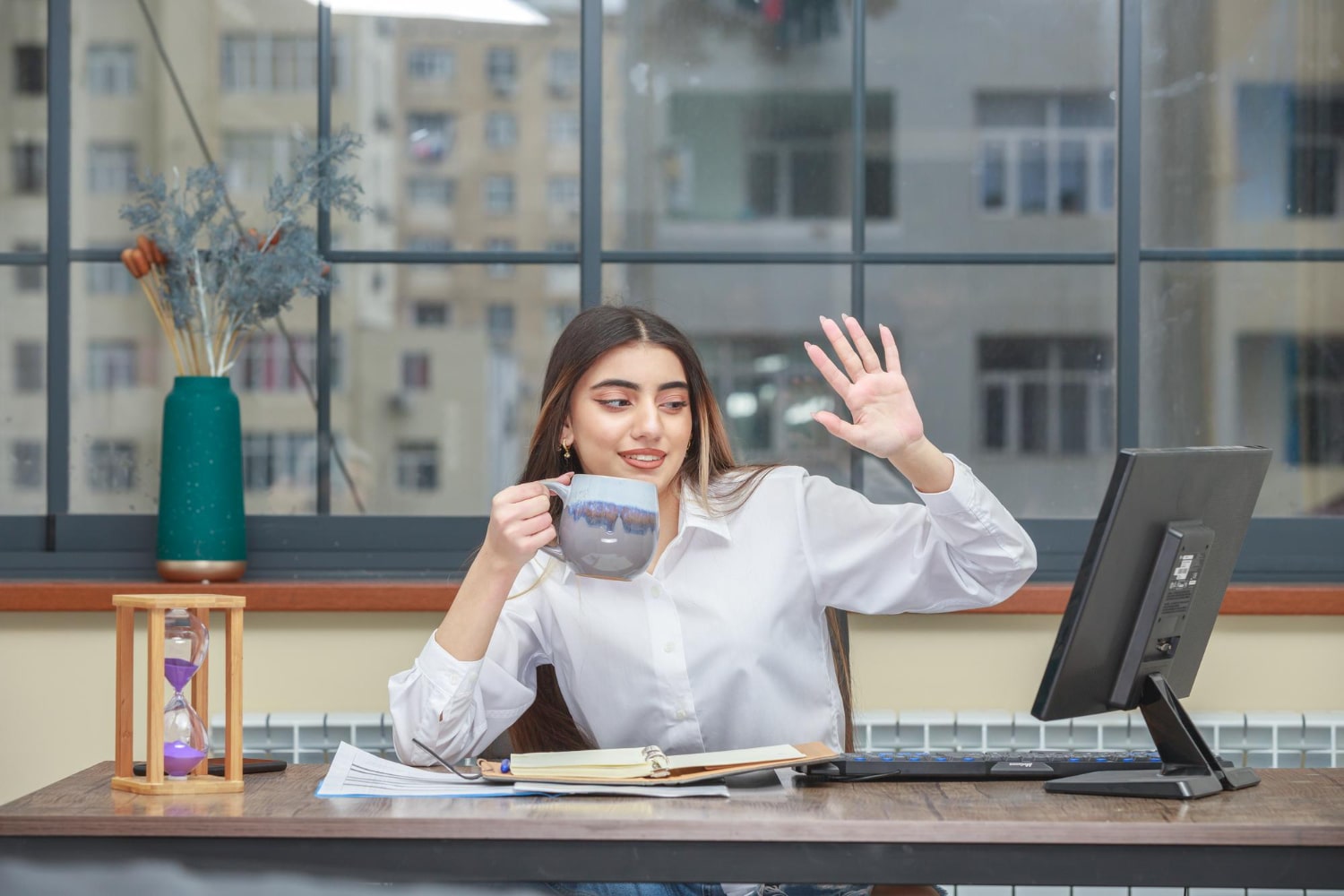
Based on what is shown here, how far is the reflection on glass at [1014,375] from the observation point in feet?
9.61

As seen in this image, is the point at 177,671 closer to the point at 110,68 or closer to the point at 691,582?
the point at 691,582

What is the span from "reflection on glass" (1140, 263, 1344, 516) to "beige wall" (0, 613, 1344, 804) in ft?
→ 1.41

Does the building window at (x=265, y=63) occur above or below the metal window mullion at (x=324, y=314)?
above

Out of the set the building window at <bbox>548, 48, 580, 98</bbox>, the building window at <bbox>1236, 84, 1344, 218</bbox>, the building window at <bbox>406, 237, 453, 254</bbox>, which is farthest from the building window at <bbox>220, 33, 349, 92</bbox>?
the building window at <bbox>1236, 84, 1344, 218</bbox>

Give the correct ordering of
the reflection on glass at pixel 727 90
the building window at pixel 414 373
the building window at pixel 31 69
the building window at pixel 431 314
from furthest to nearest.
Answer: the building window at pixel 431 314
the building window at pixel 414 373
the reflection on glass at pixel 727 90
the building window at pixel 31 69

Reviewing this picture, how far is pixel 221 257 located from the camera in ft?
8.00

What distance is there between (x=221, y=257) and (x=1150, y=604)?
178 centimetres

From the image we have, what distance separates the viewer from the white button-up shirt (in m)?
1.54

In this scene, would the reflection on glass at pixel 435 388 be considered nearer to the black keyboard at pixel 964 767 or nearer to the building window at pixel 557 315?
the building window at pixel 557 315

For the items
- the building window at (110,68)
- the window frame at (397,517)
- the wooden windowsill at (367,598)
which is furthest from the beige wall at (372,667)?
the building window at (110,68)

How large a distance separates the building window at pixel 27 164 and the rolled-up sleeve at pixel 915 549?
195cm

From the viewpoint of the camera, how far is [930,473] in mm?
1410

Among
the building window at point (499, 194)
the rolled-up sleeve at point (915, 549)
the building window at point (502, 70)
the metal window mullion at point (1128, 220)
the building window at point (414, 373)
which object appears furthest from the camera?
the building window at point (499, 194)

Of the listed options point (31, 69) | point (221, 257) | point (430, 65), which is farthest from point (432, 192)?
point (221, 257)
